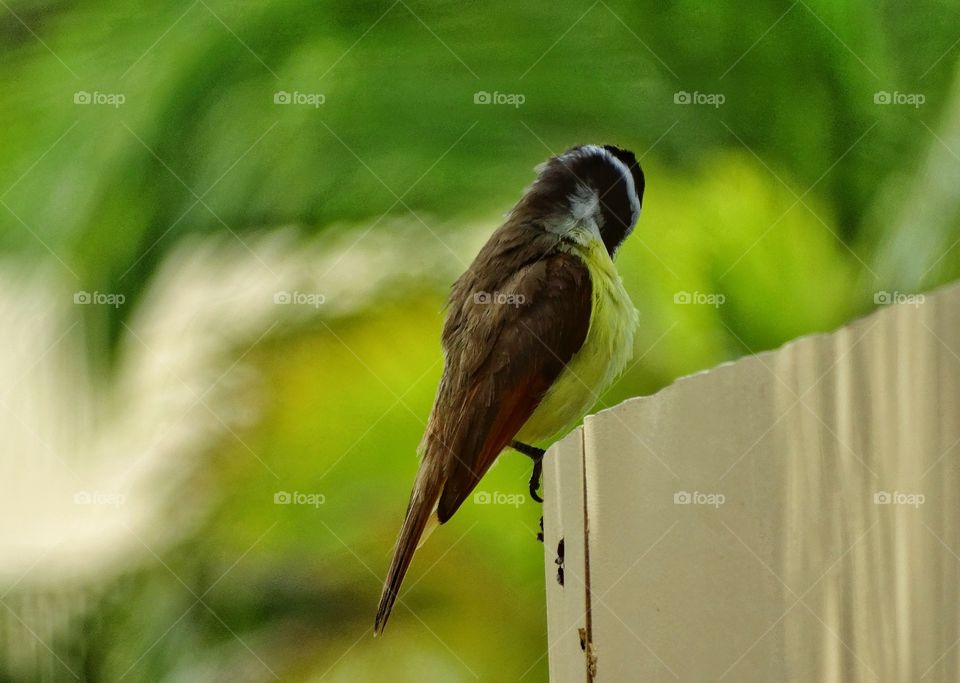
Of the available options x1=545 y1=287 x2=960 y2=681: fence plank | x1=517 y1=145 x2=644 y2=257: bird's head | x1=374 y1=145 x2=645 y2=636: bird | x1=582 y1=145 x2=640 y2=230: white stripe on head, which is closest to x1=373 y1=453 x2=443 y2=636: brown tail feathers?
x1=374 y1=145 x2=645 y2=636: bird

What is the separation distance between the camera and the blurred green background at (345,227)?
2832 mm

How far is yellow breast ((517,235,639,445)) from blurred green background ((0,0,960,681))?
0.80 feet

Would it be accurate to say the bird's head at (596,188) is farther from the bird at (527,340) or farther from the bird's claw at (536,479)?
the bird's claw at (536,479)

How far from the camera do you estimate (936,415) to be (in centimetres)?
90

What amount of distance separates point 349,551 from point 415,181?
1.01m

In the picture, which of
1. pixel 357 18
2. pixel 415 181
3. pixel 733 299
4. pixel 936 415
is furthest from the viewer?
pixel 357 18

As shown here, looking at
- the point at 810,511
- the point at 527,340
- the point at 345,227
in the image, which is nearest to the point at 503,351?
the point at 527,340

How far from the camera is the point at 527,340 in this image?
2.46 m

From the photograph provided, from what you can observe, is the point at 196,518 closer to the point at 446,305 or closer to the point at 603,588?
the point at 446,305

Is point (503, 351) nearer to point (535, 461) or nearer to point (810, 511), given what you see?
point (535, 461)

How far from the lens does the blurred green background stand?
2.83m

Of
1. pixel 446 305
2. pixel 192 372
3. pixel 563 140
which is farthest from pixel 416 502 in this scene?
pixel 563 140

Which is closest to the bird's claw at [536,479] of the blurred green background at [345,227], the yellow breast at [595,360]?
the yellow breast at [595,360]

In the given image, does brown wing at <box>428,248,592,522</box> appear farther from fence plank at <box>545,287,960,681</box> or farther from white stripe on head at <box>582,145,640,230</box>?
fence plank at <box>545,287,960,681</box>
